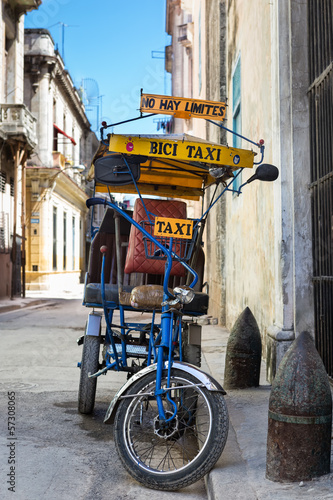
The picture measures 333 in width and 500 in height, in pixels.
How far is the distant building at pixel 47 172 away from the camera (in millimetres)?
31328

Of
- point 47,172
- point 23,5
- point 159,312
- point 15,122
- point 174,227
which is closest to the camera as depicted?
point 174,227

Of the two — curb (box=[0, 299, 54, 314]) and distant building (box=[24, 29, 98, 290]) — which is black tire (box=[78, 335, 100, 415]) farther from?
distant building (box=[24, 29, 98, 290])

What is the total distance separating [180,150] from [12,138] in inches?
775

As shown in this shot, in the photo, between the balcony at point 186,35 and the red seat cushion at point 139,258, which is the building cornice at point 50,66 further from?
the red seat cushion at point 139,258

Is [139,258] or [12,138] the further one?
[12,138]

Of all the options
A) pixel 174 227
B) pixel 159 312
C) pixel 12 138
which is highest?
pixel 12 138

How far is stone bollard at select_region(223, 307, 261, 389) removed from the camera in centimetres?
552

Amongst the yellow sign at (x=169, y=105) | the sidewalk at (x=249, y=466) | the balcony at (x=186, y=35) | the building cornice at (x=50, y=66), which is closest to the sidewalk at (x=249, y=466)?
the sidewalk at (x=249, y=466)

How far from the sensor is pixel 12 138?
22969 mm

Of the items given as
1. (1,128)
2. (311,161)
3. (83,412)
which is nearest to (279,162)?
(311,161)

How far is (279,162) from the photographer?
580 centimetres

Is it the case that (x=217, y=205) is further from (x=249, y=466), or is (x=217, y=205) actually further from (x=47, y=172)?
(x=47, y=172)

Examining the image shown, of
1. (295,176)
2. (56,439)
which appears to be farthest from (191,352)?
(295,176)

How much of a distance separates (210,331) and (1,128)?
14518 millimetres
